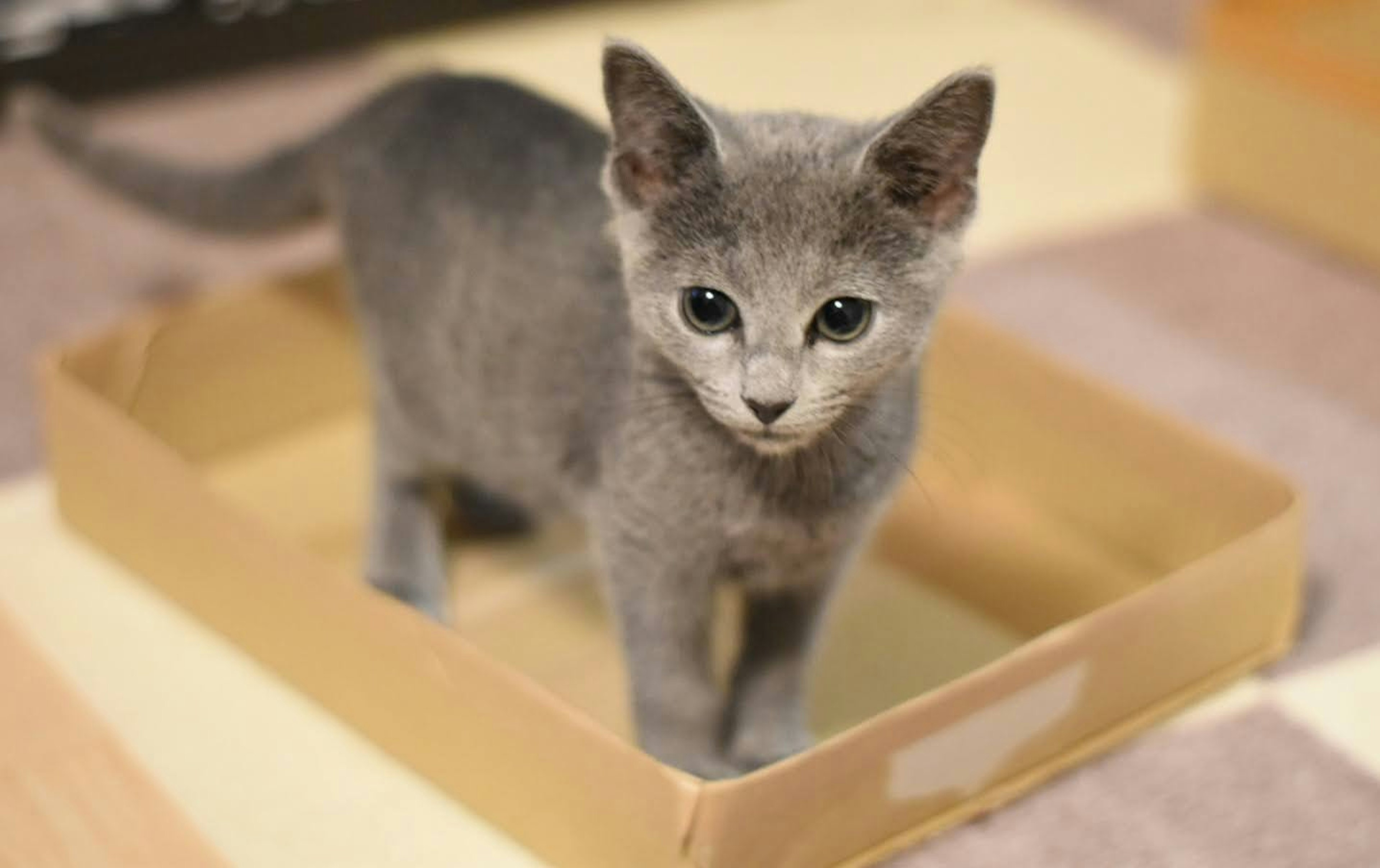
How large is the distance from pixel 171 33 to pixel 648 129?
59.0 inches

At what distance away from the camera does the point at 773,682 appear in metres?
1.38

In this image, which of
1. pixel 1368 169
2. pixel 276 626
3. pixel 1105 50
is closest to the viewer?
pixel 276 626

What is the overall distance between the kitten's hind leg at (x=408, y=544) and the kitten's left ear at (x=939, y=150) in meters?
0.61

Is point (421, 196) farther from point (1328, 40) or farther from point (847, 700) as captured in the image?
point (1328, 40)

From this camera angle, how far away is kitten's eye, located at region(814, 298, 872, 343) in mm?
1122

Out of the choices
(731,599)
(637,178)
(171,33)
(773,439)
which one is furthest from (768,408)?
(171,33)

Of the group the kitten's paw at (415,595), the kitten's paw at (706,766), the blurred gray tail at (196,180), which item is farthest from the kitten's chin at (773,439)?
the blurred gray tail at (196,180)

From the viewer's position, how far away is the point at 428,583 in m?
1.54

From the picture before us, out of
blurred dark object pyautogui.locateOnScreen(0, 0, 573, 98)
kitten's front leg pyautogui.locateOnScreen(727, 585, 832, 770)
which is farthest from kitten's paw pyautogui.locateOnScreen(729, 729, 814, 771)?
blurred dark object pyautogui.locateOnScreen(0, 0, 573, 98)

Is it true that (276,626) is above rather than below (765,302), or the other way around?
below

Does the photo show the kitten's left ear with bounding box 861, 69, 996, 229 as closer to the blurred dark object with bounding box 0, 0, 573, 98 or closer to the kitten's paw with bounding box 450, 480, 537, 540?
the kitten's paw with bounding box 450, 480, 537, 540

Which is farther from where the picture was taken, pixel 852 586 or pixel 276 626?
pixel 852 586

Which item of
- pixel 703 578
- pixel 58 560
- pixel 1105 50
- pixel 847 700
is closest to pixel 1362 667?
pixel 847 700

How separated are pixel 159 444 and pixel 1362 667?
102cm
